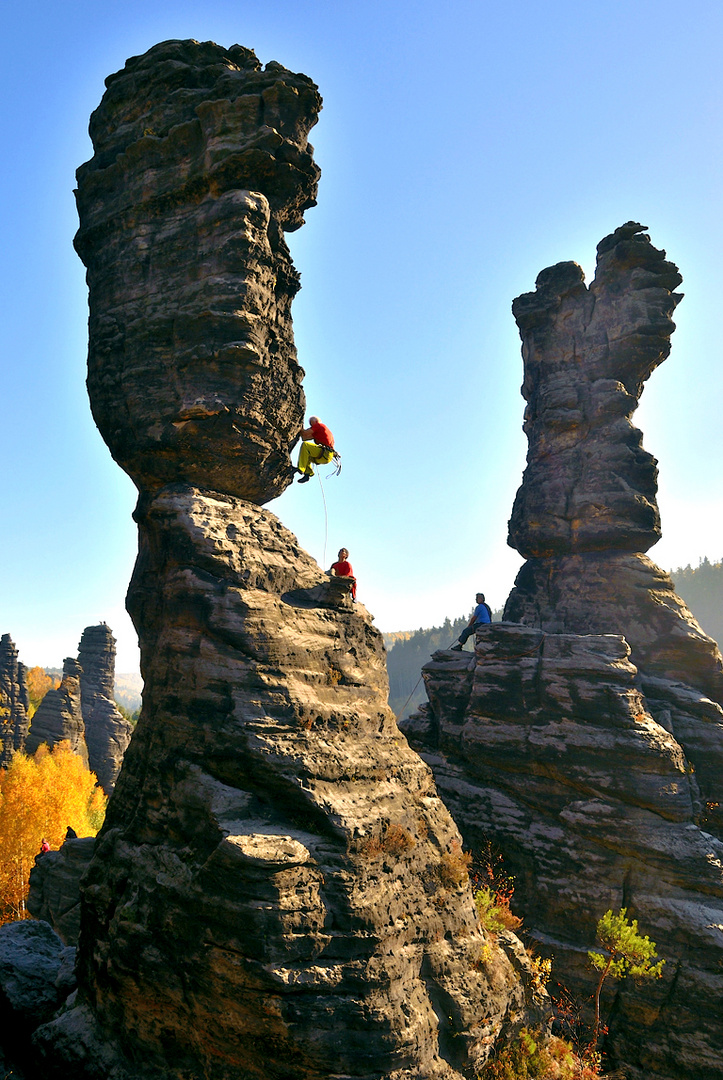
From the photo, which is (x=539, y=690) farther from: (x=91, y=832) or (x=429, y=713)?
(x=91, y=832)

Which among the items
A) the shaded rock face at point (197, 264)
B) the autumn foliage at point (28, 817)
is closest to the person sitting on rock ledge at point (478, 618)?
the shaded rock face at point (197, 264)

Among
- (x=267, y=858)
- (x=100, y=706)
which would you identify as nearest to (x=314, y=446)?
(x=267, y=858)

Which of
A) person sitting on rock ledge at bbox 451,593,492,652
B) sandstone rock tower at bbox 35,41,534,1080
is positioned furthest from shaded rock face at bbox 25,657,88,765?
sandstone rock tower at bbox 35,41,534,1080

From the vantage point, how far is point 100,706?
231 feet

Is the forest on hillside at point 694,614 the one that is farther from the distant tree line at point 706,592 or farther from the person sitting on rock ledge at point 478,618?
the person sitting on rock ledge at point 478,618

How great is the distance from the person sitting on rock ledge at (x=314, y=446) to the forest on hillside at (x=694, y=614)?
284ft

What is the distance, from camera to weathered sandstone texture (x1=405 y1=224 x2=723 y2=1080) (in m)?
18.5

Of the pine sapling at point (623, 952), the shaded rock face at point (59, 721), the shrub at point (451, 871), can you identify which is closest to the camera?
the shrub at point (451, 871)

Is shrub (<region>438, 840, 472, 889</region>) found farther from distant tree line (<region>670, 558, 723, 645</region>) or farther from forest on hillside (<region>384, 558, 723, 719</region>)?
distant tree line (<region>670, 558, 723, 645</region>)

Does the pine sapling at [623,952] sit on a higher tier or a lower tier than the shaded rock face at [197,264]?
lower

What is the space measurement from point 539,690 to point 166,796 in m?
15.6

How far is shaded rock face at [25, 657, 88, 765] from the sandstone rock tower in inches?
2119

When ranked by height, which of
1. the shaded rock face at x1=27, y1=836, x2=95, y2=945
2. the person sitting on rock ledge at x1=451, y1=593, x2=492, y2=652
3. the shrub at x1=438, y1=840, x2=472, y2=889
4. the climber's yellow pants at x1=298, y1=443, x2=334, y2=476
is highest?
the climber's yellow pants at x1=298, y1=443, x2=334, y2=476

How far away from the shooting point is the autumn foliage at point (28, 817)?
136ft
